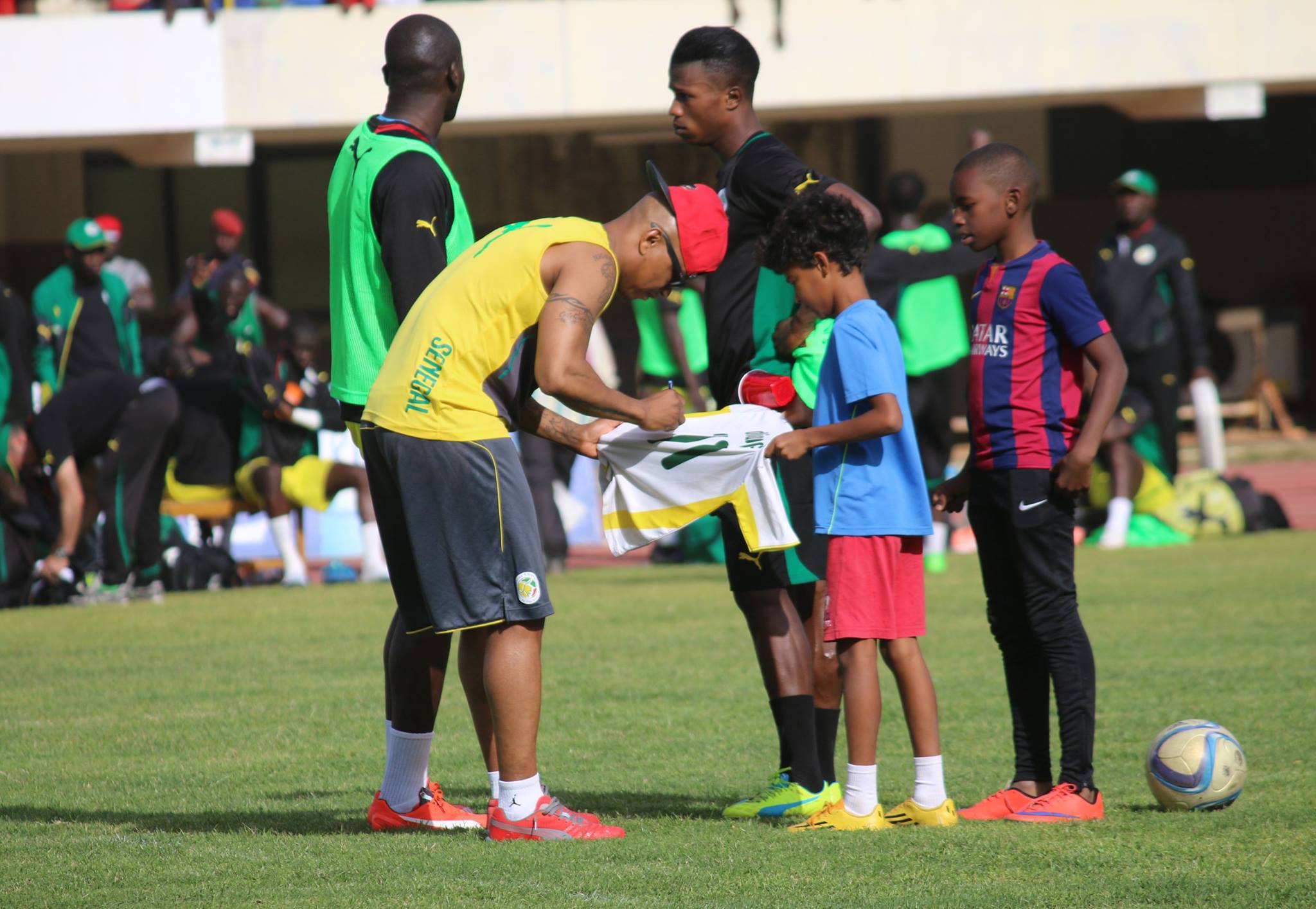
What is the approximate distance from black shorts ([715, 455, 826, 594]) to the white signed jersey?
0.20 m

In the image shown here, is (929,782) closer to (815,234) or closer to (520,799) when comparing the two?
(520,799)

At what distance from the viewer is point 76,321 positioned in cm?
1235

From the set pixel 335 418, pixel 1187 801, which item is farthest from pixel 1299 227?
pixel 1187 801

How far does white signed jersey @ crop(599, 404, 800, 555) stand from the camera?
5.00m

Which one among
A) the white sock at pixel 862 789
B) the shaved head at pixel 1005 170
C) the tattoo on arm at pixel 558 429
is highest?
the shaved head at pixel 1005 170

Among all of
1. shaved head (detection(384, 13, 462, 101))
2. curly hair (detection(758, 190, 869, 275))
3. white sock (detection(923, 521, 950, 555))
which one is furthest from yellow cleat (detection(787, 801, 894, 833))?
white sock (detection(923, 521, 950, 555))

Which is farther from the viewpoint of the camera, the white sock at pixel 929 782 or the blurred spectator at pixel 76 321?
the blurred spectator at pixel 76 321

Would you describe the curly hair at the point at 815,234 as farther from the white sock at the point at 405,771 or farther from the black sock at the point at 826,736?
the white sock at the point at 405,771

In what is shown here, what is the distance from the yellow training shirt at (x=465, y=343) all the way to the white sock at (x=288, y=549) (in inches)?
316

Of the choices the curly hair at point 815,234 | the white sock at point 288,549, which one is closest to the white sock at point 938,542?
the white sock at point 288,549

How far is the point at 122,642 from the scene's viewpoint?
9.57 m

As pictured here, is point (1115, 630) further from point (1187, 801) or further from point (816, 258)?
point (816, 258)

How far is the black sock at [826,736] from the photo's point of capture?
5.35 m

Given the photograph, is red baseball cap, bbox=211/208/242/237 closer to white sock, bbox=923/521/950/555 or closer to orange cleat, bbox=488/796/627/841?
white sock, bbox=923/521/950/555
